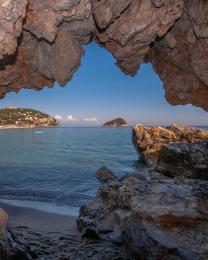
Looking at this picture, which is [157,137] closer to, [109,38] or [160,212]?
[109,38]

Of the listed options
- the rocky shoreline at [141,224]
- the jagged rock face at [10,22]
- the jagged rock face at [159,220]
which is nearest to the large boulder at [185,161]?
the rocky shoreline at [141,224]

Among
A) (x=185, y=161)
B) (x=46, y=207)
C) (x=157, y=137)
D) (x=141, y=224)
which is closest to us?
(x=141, y=224)

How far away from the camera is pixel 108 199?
1159 cm

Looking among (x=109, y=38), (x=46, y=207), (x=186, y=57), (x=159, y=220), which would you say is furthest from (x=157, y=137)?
(x=159, y=220)

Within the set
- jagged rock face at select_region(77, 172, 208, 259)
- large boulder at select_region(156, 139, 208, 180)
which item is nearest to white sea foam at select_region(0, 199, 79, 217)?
large boulder at select_region(156, 139, 208, 180)

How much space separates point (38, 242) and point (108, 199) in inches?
114

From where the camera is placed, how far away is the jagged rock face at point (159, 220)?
7.30m

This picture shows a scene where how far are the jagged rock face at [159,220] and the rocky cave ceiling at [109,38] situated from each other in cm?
585

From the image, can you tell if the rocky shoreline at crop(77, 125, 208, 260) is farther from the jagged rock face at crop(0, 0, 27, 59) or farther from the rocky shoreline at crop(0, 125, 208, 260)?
the jagged rock face at crop(0, 0, 27, 59)

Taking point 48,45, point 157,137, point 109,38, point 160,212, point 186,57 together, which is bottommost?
point 160,212

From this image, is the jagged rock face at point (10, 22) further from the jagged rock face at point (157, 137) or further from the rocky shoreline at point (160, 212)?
the jagged rock face at point (157, 137)

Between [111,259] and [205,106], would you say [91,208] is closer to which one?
[111,259]

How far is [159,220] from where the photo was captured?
791 centimetres

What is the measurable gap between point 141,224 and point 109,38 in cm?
842
